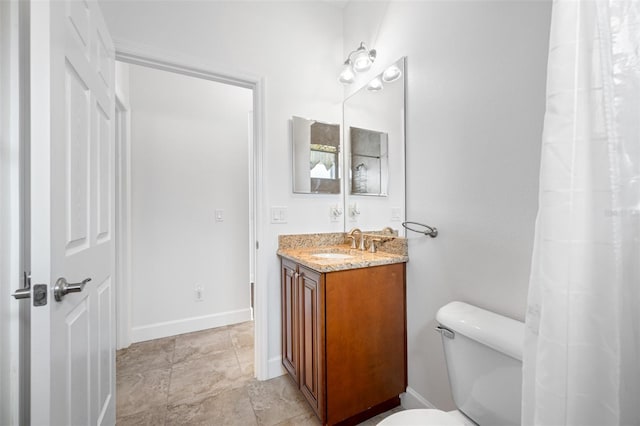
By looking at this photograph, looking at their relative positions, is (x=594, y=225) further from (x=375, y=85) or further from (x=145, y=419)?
(x=145, y=419)

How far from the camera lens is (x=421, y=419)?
0.89 m

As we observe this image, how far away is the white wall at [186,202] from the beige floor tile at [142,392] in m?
0.58

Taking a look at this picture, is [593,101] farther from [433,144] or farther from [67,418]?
[67,418]

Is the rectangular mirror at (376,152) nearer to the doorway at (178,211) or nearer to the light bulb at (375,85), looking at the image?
the light bulb at (375,85)

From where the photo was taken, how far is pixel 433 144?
1.39 meters

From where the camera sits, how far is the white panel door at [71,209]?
0.72m

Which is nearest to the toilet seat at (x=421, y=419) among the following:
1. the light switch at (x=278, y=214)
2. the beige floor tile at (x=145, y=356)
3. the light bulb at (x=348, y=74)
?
the light switch at (x=278, y=214)

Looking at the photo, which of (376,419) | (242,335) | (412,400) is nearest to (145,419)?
(242,335)

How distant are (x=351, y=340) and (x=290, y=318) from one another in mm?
488

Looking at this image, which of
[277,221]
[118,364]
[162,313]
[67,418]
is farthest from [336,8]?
[118,364]

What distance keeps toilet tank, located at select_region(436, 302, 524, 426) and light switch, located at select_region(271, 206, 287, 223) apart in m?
1.17

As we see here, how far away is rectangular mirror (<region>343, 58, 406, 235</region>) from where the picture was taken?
5.27 feet

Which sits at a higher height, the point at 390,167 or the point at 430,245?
the point at 390,167

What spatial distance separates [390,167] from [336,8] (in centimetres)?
142
